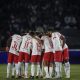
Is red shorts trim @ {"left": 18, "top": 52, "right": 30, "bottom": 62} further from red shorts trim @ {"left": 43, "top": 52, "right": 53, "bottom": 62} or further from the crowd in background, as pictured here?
the crowd in background

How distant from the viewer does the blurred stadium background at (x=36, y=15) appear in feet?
124

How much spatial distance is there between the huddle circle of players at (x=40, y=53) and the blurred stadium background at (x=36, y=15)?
16250mm

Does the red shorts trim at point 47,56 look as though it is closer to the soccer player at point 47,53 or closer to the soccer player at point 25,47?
the soccer player at point 47,53

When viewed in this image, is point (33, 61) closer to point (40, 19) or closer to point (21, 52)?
point (21, 52)

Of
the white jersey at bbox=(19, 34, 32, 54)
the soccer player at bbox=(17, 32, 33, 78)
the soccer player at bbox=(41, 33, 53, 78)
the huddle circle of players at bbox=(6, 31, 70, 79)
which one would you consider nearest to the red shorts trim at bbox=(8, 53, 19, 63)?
the huddle circle of players at bbox=(6, 31, 70, 79)

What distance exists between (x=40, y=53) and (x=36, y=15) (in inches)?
731

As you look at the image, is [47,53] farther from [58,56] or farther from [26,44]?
[26,44]

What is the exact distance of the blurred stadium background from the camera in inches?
1484

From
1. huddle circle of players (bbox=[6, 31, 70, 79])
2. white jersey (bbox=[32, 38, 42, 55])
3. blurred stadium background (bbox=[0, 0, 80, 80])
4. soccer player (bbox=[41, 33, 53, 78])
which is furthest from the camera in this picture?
blurred stadium background (bbox=[0, 0, 80, 80])

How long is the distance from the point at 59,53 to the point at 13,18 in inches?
787

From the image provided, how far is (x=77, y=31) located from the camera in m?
34.9

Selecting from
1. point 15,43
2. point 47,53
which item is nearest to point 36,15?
point 15,43

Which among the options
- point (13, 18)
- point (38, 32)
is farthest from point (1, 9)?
point (38, 32)

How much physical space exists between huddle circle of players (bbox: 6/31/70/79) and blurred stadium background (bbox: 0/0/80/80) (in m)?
16.2
